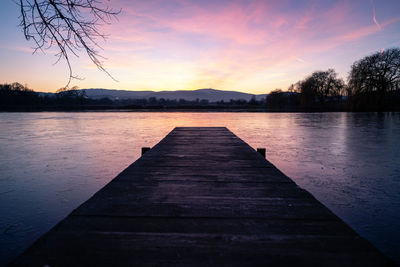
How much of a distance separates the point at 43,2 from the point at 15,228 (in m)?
3.41

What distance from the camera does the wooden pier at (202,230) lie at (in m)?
1.43

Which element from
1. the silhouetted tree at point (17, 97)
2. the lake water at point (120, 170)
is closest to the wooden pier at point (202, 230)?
the lake water at point (120, 170)

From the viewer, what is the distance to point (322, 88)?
5334cm

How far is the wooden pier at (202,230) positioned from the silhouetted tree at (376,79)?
37749 mm

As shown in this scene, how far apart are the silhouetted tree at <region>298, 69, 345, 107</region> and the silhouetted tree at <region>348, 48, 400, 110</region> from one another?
18851 millimetres

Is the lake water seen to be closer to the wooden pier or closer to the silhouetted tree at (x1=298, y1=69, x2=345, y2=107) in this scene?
the wooden pier

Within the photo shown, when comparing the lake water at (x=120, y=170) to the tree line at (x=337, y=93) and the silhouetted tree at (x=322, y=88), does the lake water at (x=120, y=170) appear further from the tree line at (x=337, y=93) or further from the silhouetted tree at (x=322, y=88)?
the silhouetted tree at (x=322, y=88)

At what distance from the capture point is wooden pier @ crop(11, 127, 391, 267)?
143 cm

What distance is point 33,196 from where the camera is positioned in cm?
464

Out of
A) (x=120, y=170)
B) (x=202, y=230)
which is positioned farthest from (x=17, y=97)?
(x=202, y=230)

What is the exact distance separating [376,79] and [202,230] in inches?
1614

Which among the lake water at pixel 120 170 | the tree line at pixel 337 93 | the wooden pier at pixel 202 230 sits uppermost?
the tree line at pixel 337 93

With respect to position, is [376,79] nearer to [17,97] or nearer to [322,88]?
[322,88]

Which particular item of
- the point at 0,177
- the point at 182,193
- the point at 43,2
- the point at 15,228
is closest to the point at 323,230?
the point at 182,193
